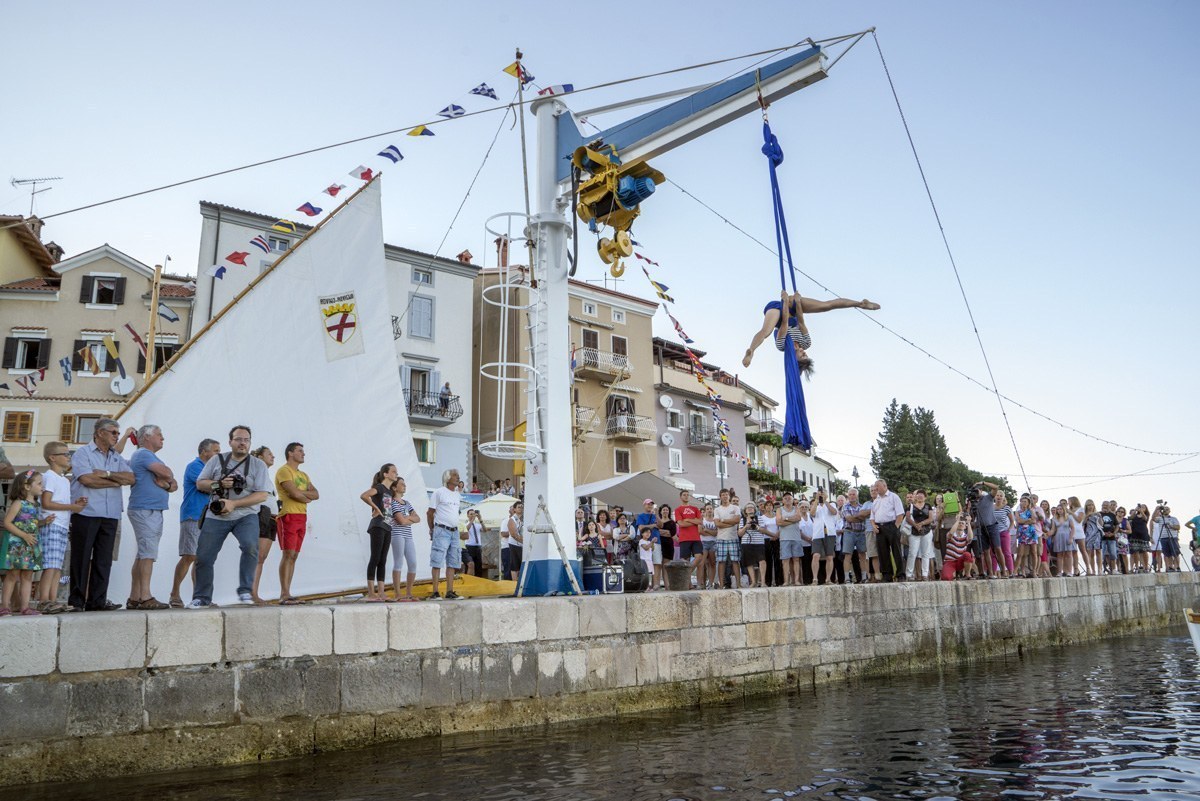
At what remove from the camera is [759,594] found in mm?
9406

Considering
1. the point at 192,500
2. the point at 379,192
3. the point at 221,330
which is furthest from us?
the point at 379,192

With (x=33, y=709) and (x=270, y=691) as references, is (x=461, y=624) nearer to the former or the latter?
(x=270, y=691)

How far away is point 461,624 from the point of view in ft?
22.9

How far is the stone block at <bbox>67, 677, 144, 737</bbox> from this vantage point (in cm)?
533

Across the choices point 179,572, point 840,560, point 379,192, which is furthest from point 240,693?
point 840,560

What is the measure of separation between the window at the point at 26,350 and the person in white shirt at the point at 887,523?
26.3m

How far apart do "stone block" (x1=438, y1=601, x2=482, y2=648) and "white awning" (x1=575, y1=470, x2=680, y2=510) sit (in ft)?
43.2

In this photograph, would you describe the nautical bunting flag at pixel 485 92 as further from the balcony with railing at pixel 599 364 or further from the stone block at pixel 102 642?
the balcony with railing at pixel 599 364

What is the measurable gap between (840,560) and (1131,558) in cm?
1152

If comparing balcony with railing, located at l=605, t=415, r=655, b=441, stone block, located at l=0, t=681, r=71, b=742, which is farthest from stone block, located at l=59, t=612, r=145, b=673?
balcony with railing, located at l=605, t=415, r=655, b=441

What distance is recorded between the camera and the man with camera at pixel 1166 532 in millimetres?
19719

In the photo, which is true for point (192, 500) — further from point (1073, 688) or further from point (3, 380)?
A: point (3, 380)

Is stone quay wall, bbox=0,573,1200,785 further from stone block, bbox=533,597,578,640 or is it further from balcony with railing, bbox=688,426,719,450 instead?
balcony with railing, bbox=688,426,719,450

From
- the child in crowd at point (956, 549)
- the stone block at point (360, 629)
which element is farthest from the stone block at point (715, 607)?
the child in crowd at point (956, 549)
